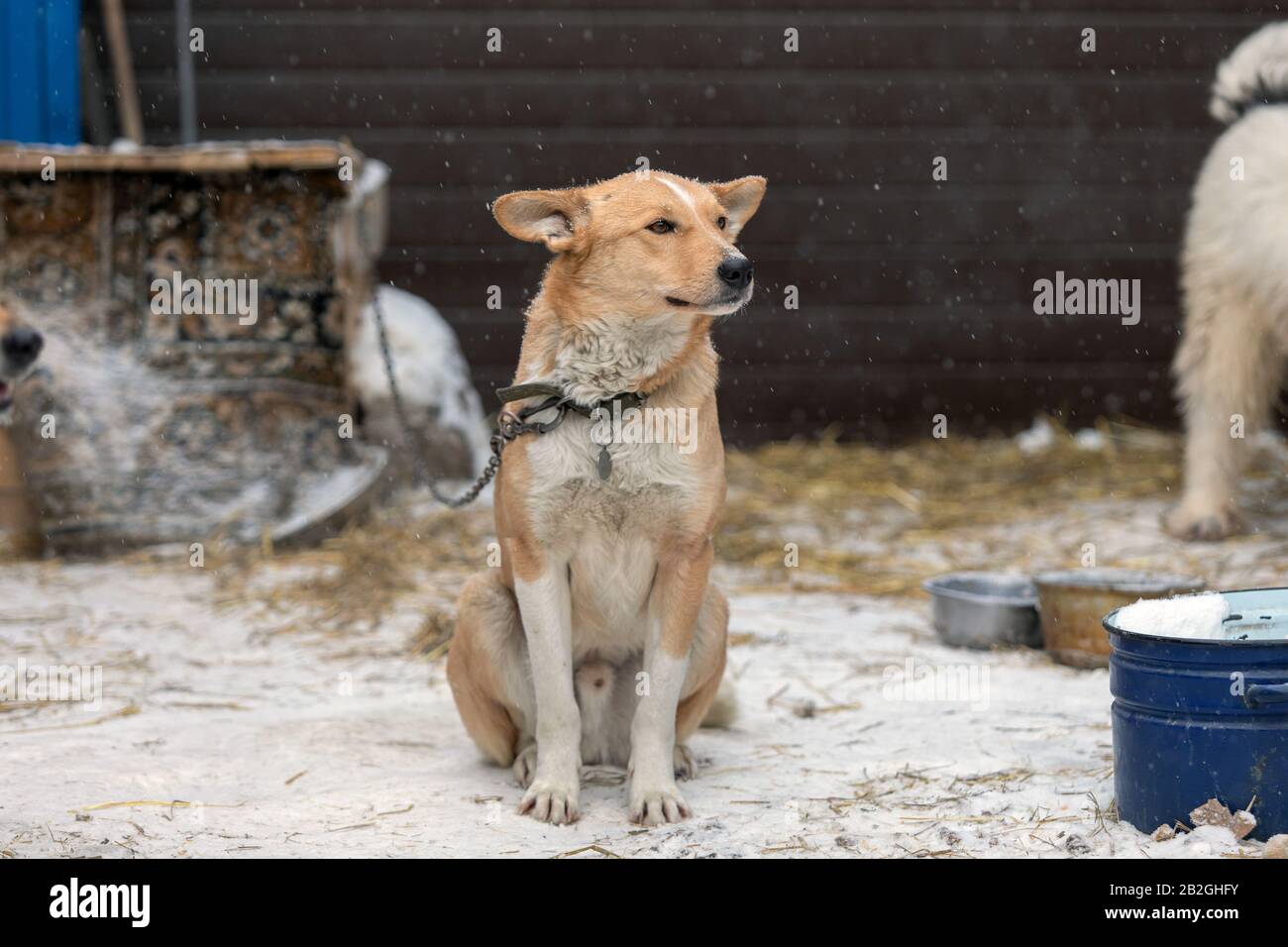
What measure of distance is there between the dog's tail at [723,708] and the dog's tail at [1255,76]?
3.50 m

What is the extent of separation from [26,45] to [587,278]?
493 cm

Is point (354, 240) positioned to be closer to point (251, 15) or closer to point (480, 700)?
point (251, 15)

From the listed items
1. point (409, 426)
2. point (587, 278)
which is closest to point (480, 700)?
point (587, 278)

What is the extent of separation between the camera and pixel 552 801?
304cm

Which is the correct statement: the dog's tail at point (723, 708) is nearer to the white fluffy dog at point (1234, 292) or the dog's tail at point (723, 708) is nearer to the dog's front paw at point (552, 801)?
the dog's front paw at point (552, 801)

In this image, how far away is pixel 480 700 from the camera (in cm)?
330

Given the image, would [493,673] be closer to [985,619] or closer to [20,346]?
[985,619]

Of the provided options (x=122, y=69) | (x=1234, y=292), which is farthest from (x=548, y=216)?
(x=122, y=69)

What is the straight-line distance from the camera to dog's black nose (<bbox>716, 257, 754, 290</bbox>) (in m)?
2.99

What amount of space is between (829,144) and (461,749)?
5045mm

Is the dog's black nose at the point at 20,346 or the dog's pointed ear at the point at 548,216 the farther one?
the dog's black nose at the point at 20,346

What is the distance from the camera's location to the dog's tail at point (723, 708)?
3711mm
